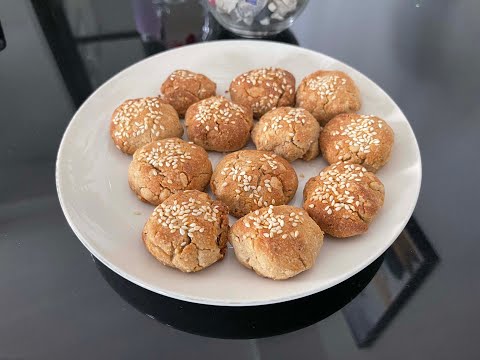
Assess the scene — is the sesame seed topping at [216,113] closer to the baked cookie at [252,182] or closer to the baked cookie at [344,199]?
the baked cookie at [252,182]

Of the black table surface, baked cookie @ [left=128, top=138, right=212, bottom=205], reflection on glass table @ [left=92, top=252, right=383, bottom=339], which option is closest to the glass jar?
the black table surface

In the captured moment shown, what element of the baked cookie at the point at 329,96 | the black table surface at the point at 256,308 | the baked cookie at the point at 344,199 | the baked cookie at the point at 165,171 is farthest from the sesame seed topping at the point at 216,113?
the black table surface at the point at 256,308

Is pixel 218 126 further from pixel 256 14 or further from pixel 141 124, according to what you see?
pixel 256 14

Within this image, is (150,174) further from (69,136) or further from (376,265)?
(376,265)

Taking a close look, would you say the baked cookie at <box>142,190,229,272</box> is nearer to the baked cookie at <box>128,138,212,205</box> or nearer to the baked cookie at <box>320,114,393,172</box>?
the baked cookie at <box>128,138,212,205</box>

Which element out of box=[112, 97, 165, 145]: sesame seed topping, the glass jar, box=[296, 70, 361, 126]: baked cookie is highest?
the glass jar

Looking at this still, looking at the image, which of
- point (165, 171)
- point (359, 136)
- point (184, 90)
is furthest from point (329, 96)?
point (165, 171)
